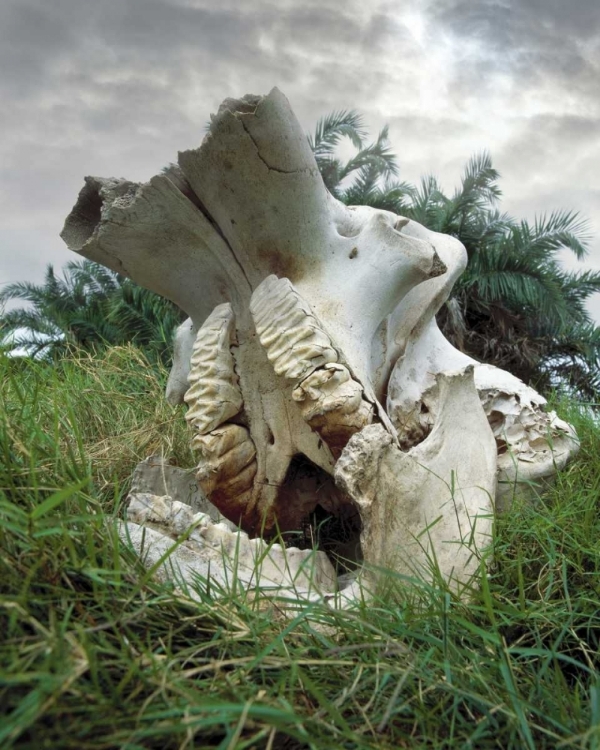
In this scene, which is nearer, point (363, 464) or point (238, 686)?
point (238, 686)

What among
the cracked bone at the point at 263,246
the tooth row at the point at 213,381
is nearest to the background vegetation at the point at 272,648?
the tooth row at the point at 213,381

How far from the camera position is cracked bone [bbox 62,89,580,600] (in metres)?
1.57

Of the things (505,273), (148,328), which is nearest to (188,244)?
(148,328)

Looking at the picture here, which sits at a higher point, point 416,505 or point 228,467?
point 228,467

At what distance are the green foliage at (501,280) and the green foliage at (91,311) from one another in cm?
239

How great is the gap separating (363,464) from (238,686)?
2.04ft

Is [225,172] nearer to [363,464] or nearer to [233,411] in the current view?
[233,411]

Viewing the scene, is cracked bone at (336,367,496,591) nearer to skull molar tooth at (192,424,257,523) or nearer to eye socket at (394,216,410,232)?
skull molar tooth at (192,424,257,523)

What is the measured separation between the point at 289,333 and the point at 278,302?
10 cm

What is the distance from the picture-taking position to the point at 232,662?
0.88 metres

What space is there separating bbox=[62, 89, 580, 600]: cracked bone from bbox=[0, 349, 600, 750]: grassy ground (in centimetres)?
43

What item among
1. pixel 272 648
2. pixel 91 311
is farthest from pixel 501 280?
pixel 272 648

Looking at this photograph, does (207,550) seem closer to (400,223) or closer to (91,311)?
(400,223)

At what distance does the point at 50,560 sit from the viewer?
3.05 feet
